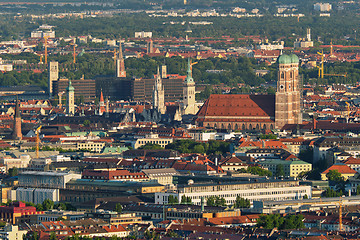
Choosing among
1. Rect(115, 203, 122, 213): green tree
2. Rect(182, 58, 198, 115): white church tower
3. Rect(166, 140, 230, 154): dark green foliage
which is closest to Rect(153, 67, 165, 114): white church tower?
Rect(182, 58, 198, 115): white church tower

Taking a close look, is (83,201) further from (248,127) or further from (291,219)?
(248,127)

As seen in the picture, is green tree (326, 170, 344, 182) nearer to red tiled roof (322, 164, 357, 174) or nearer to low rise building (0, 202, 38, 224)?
red tiled roof (322, 164, 357, 174)

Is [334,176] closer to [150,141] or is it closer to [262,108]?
[150,141]

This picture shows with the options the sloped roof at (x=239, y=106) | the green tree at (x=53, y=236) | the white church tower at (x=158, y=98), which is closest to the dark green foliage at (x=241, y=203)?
the green tree at (x=53, y=236)

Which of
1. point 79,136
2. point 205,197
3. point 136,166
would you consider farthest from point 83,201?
point 79,136

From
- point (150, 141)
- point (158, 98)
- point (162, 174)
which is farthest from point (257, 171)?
point (158, 98)

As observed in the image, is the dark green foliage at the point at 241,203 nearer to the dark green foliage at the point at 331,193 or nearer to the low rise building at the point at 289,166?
the dark green foliage at the point at 331,193
